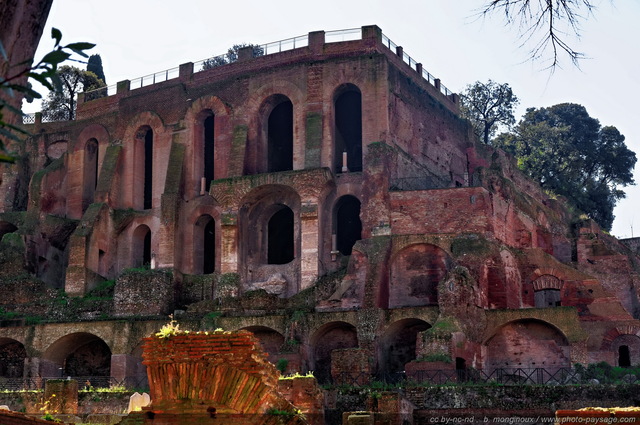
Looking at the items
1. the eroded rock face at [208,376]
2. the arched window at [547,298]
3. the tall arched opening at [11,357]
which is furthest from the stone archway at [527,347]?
the eroded rock face at [208,376]

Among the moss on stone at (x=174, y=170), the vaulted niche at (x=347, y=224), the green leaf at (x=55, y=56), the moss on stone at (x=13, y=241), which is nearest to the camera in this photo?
the green leaf at (x=55, y=56)

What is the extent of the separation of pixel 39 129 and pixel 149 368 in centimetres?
3281

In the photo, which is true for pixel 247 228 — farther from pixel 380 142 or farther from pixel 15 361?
pixel 15 361

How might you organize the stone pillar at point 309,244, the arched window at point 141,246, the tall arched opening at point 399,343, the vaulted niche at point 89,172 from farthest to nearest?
the vaulted niche at point 89,172
the arched window at point 141,246
the stone pillar at point 309,244
the tall arched opening at point 399,343

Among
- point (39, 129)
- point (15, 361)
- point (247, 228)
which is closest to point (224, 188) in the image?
point (247, 228)

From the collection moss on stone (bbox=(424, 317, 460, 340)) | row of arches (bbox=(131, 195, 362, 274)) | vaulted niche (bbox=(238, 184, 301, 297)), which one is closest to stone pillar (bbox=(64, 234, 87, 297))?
row of arches (bbox=(131, 195, 362, 274))

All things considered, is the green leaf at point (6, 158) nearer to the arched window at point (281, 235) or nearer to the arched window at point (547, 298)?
the arched window at point (547, 298)

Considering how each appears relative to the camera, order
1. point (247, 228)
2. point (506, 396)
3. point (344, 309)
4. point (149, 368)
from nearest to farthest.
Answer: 1. point (149, 368)
2. point (506, 396)
3. point (344, 309)
4. point (247, 228)

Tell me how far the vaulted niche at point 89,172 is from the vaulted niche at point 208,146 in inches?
210

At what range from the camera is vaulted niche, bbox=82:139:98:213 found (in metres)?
42.8

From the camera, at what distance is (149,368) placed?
15.5 meters

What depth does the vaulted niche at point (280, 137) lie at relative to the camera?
133 ft

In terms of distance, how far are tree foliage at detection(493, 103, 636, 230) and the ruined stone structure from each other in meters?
4.76

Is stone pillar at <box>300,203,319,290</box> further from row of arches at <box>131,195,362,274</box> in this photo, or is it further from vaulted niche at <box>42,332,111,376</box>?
vaulted niche at <box>42,332,111,376</box>
